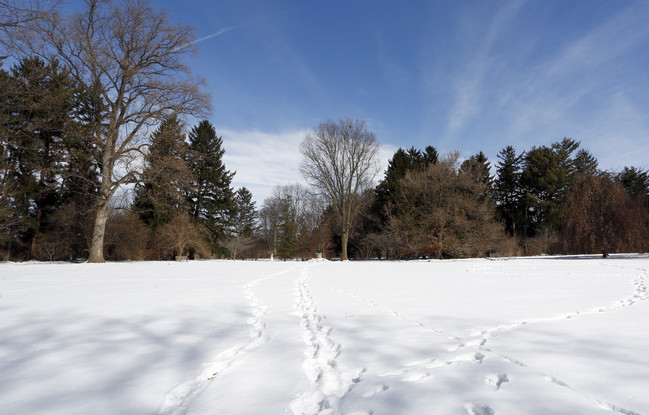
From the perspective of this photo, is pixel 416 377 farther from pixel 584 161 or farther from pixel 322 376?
pixel 584 161

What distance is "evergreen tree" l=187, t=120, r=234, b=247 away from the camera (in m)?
27.8

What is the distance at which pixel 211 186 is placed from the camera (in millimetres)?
28719

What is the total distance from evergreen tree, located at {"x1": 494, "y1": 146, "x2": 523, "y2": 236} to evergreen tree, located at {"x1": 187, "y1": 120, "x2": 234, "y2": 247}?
100ft

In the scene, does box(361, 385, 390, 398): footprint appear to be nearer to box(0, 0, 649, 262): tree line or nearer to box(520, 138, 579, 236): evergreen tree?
box(0, 0, 649, 262): tree line

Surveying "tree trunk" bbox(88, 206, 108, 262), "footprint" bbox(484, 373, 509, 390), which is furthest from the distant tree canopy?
Result: "tree trunk" bbox(88, 206, 108, 262)

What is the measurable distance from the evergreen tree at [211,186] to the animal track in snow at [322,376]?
26.1 m

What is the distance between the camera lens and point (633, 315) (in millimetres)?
3684

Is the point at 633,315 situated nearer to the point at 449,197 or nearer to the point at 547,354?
the point at 547,354

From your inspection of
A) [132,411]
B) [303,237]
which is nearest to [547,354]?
[132,411]

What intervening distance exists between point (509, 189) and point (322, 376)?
4375 cm

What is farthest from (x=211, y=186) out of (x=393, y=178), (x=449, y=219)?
(x=449, y=219)

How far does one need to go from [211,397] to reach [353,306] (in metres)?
2.94

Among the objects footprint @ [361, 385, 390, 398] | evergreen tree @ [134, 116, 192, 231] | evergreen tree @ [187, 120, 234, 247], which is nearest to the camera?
footprint @ [361, 385, 390, 398]

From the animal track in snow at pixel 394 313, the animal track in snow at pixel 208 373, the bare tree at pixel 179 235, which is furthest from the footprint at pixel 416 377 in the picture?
the bare tree at pixel 179 235
